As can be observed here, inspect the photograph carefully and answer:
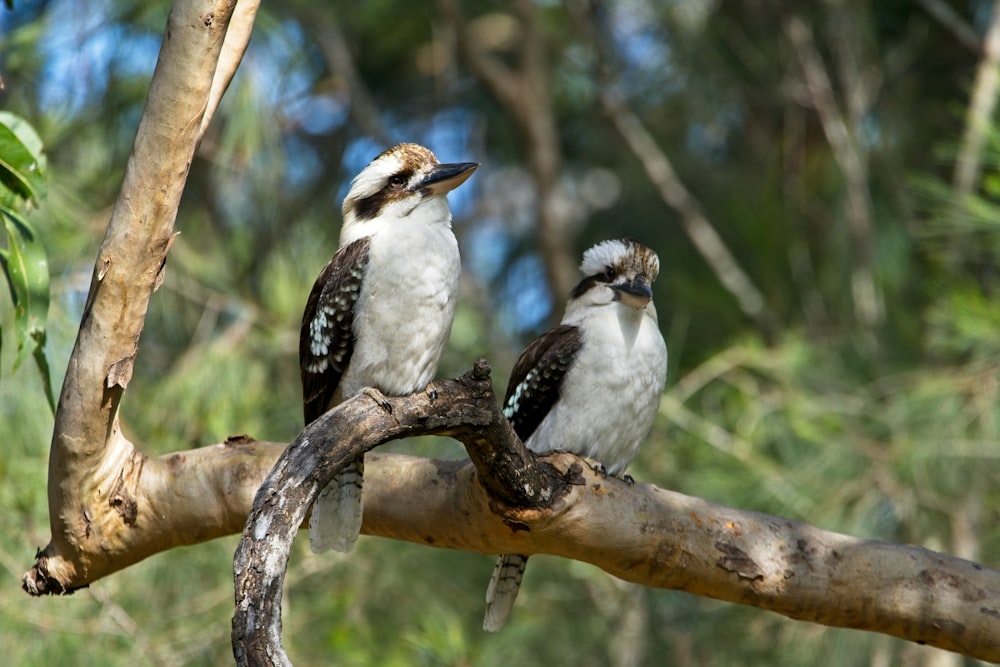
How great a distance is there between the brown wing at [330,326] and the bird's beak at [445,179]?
0.20 m

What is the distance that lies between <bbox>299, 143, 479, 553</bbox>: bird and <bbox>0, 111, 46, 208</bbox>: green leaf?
744 mm

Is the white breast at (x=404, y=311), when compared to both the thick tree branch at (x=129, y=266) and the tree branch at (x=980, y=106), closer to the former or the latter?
the thick tree branch at (x=129, y=266)

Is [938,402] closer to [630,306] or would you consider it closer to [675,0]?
[630,306]

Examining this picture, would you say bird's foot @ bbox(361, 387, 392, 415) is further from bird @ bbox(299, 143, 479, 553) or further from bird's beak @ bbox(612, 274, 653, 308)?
bird's beak @ bbox(612, 274, 653, 308)

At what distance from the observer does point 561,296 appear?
645 centimetres

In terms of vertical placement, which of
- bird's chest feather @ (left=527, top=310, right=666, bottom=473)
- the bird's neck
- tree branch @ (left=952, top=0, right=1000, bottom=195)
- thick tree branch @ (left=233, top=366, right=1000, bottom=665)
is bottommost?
thick tree branch @ (left=233, top=366, right=1000, bottom=665)

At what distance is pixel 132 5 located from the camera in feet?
17.9

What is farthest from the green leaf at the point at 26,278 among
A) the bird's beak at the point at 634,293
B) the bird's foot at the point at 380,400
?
the bird's beak at the point at 634,293

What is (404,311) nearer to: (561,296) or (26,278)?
(26,278)

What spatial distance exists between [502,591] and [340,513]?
1.68 ft

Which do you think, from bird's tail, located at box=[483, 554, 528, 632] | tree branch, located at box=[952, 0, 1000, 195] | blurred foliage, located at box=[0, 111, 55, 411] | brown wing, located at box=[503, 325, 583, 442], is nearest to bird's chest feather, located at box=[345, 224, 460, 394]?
brown wing, located at box=[503, 325, 583, 442]

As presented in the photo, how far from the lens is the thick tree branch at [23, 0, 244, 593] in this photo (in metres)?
2.29

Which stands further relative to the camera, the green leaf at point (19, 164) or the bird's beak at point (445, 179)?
the bird's beak at point (445, 179)

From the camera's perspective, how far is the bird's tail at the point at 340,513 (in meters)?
2.99
